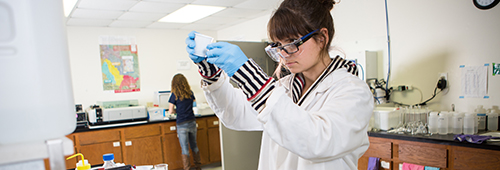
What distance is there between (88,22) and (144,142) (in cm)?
196

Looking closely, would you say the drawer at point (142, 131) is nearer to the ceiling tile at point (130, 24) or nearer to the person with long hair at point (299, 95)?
the ceiling tile at point (130, 24)

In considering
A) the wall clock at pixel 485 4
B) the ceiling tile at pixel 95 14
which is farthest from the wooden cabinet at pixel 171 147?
the wall clock at pixel 485 4

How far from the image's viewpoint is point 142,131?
13.0 feet

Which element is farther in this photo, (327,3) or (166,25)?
(166,25)

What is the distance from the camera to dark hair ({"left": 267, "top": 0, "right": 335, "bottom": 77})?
920 mm

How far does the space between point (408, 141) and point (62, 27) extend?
2427mm

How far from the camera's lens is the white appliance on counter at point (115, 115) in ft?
12.4

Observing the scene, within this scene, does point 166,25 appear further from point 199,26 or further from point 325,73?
point 325,73

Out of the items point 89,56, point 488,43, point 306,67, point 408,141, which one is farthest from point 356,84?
point 89,56

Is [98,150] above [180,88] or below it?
below

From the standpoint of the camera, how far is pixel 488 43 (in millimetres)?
2318

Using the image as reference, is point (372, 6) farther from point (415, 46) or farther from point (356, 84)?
point (356, 84)

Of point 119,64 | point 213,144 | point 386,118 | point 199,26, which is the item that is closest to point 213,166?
point 213,144

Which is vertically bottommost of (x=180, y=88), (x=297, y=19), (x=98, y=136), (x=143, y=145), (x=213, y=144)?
(x=213, y=144)
